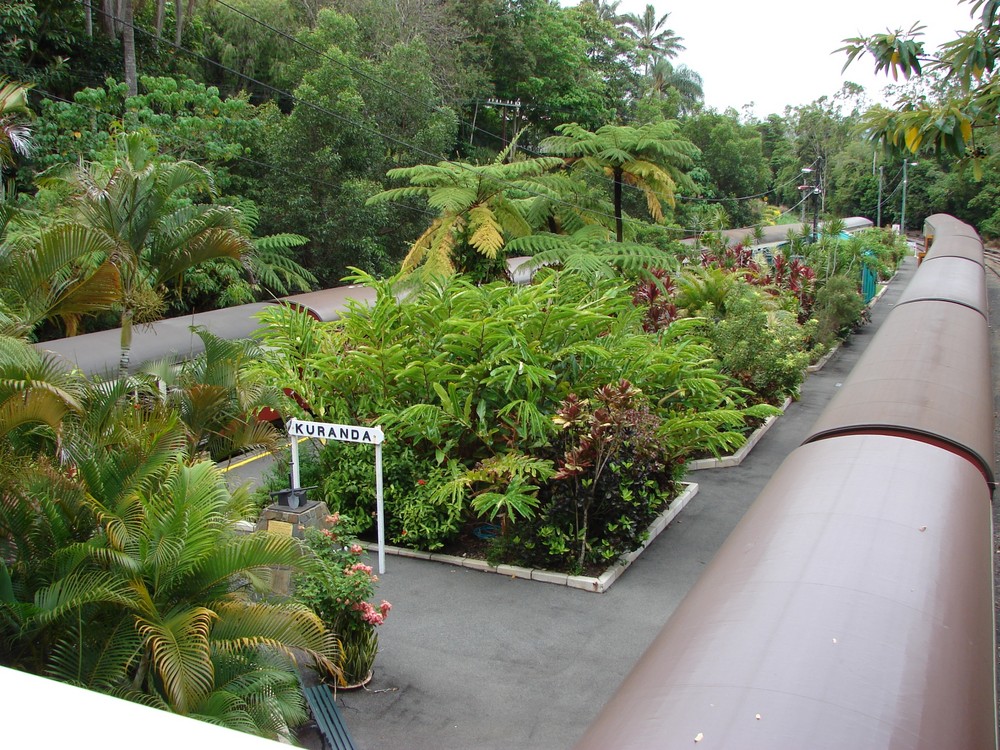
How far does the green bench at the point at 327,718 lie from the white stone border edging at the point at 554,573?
324 centimetres

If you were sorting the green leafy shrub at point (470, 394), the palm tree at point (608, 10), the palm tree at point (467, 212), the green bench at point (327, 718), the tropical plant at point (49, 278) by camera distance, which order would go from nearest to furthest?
the green bench at point (327, 718)
the tropical plant at point (49, 278)
the green leafy shrub at point (470, 394)
the palm tree at point (467, 212)
the palm tree at point (608, 10)

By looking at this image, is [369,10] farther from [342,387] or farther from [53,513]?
[53,513]

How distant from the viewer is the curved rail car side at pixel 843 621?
8.71 feet

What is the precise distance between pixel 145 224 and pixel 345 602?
5.10m

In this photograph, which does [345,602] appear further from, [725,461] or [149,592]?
[725,461]

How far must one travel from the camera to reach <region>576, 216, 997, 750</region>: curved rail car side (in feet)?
8.71

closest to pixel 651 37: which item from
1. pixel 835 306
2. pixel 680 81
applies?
pixel 680 81

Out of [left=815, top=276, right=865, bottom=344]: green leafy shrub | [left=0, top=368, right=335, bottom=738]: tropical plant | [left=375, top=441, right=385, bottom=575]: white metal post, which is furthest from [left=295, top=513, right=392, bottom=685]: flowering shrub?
[left=815, top=276, right=865, bottom=344]: green leafy shrub

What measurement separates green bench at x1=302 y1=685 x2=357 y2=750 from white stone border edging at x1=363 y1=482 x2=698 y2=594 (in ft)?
10.6

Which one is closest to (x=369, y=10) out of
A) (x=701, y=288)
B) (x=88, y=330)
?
(x=88, y=330)

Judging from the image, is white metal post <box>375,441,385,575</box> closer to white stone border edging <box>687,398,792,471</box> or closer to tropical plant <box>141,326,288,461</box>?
tropical plant <box>141,326,288,461</box>

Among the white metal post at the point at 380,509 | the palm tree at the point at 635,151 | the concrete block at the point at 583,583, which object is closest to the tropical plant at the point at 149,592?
the white metal post at the point at 380,509

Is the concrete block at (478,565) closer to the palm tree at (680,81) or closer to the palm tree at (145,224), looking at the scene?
Answer: the palm tree at (145,224)

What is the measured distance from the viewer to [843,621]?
3.14 m
